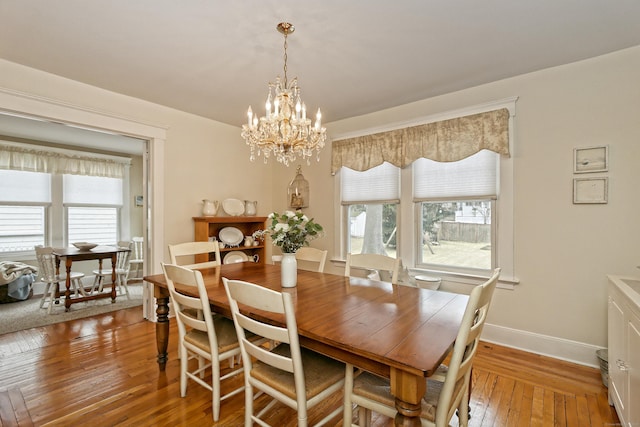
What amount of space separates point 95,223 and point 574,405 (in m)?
6.87

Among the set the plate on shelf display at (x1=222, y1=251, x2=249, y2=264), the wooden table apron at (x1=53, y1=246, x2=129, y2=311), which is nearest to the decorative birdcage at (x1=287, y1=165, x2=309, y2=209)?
the plate on shelf display at (x1=222, y1=251, x2=249, y2=264)

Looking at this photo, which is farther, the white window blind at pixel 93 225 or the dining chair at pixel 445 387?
the white window blind at pixel 93 225

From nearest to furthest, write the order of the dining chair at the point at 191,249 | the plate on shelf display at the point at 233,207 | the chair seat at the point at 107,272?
the dining chair at the point at 191,249 → the plate on shelf display at the point at 233,207 → the chair seat at the point at 107,272

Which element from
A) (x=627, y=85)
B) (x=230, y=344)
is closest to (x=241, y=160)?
(x=230, y=344)

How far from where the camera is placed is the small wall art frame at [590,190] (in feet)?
7.90

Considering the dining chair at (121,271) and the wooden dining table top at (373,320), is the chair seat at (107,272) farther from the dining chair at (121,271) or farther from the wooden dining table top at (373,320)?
the wooden dining table top at (373,320)

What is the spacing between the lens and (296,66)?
104 inches

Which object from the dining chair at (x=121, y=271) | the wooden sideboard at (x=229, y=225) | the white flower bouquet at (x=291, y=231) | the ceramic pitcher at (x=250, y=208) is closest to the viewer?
the white flower bouquet at (x=291, y=231)

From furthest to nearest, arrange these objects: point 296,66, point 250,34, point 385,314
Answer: point 296,66, point 250,34, point 385,314

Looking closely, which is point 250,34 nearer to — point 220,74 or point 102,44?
point 220,74

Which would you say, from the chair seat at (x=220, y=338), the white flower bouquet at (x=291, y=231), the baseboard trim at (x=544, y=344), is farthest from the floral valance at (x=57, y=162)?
the baseboard trim at (x=544, y=344)

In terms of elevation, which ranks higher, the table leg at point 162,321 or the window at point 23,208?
the window at point 23,208

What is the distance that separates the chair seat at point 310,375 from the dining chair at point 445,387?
0.31 ft

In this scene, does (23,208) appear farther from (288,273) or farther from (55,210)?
(288,273)
